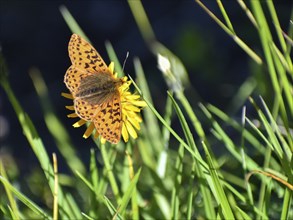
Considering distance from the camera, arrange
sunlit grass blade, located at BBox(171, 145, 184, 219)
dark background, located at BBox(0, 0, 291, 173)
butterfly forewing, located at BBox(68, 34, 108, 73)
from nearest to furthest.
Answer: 1. butterfly forewing, located at BBox(68, 34, 108, 73)
2. sunlit grass blade, located at BBox(171, 145, 184, 219)
3. dark background, located at BBox(0, 0, 291, 173)

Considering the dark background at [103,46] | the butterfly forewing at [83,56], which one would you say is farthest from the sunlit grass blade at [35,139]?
the dark background at [103,46]

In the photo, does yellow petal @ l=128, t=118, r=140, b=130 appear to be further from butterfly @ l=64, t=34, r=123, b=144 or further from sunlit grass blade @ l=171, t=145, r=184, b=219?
sunlit grass blade @ l=171, t=145, r=184, b=219

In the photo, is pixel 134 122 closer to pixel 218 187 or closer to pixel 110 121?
pixel 110 121

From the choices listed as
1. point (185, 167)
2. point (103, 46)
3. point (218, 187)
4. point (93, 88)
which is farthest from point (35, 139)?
point (103, 46)

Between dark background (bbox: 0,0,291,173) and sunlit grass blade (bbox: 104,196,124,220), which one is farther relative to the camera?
dark background (bbox: 0,0,291,173)

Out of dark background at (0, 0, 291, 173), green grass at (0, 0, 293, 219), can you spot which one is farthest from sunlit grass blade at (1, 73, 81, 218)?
dark background at (0, 0, 291, 173)

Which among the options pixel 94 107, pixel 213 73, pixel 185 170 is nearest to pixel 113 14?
pixel 213 73

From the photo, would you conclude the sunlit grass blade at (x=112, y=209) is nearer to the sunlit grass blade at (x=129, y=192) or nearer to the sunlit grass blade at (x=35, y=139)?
the sunlit grass blade at (x=129, y=192)
